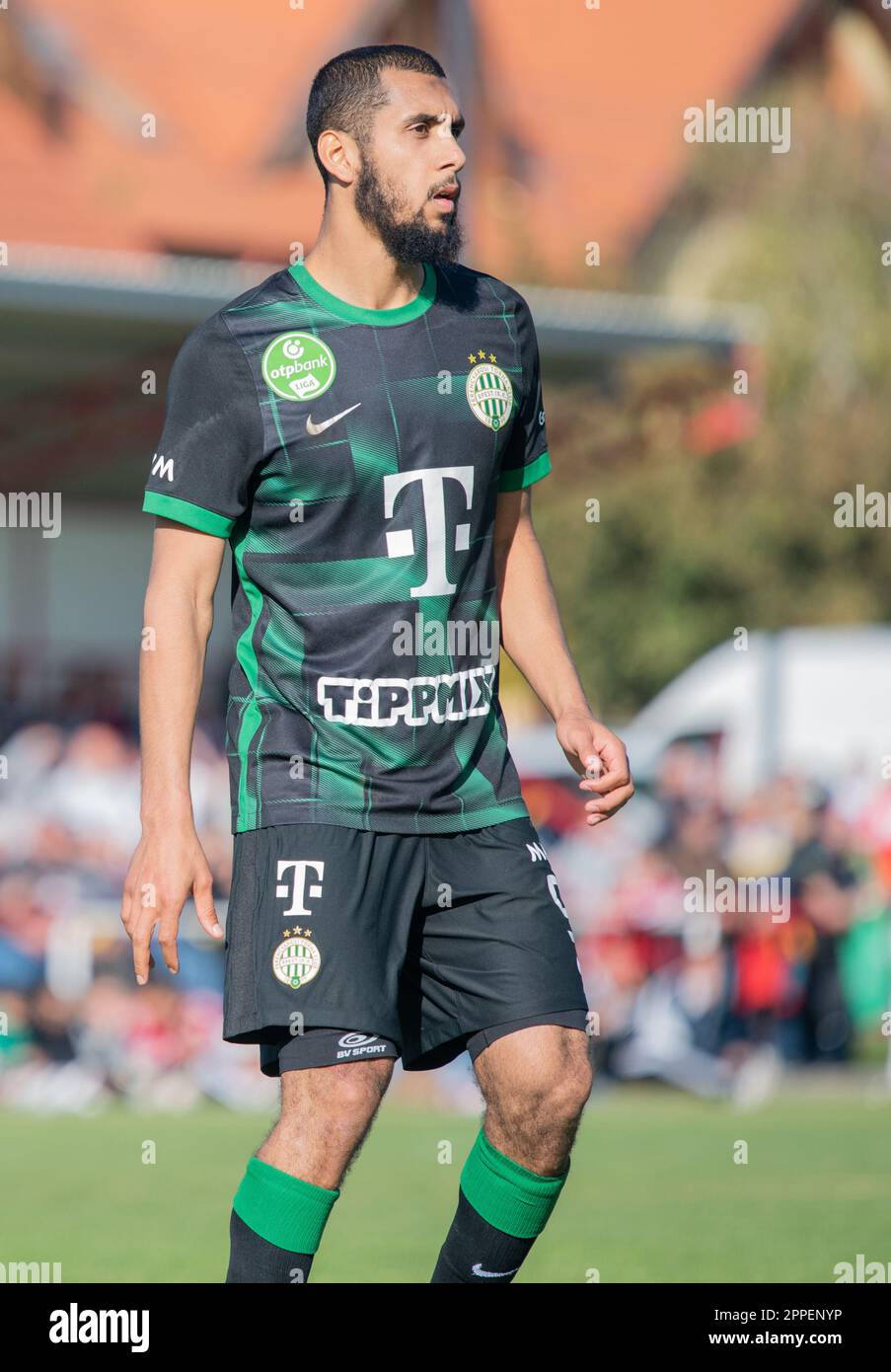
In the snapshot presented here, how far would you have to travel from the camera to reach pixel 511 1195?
173 inches

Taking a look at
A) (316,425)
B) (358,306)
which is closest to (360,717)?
(316,425)

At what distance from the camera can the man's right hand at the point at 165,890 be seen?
4086 mm

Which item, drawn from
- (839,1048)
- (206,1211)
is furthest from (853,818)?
(206,1211)

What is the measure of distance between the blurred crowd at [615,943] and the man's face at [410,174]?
8.56 meters

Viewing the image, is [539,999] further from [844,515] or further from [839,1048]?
[844,515]

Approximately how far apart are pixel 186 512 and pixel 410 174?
89cm

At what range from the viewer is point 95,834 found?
47.3 feet

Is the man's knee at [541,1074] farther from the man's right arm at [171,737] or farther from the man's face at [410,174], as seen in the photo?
the man's face at [410,174]

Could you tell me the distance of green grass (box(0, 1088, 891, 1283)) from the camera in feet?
21.4

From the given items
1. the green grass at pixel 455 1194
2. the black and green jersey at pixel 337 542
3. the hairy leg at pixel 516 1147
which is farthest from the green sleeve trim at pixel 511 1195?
the green grass at pixel 455 1194

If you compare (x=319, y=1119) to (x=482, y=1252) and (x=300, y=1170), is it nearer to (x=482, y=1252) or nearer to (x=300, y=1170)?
(x=300, y=1170)

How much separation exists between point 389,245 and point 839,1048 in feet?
38.2
